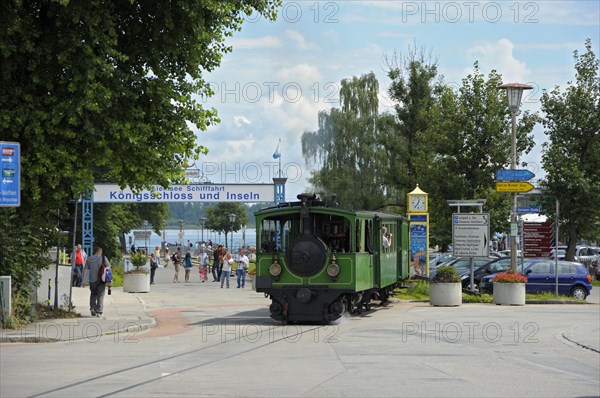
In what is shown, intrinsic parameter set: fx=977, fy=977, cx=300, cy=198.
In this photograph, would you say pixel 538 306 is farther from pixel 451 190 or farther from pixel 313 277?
pixel 451 190

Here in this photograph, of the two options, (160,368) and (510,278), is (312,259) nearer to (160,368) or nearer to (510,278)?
(510,278)

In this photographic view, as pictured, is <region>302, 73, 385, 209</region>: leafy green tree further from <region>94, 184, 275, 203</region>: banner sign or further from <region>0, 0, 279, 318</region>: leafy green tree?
<region>0, 0, 279, 318</region>: leafy green tree

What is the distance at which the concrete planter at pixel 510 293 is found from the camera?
96.6ft


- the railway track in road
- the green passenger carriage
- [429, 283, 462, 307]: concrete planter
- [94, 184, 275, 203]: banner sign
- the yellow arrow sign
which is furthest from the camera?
[94, 184, 275, 203]: banner sign

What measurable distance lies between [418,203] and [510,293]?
636cm

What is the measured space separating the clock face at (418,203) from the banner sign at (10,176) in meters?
20.0

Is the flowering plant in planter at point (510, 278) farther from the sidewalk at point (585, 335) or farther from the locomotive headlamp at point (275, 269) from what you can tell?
the locomotive headlamp at point (275, 269)

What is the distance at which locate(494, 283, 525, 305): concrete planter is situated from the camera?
29.4 m

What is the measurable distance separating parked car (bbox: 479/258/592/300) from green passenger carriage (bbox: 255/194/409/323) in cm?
1147

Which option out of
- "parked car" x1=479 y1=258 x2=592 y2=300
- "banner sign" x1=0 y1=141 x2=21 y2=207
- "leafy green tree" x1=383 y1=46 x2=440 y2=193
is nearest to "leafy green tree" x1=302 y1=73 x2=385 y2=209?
"leafy green tree" x1=383 y1=46 x2=440 y2=193

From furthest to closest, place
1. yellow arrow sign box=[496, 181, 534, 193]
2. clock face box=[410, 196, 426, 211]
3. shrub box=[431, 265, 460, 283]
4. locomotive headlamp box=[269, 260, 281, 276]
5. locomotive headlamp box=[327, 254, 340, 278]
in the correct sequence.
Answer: clock face box=[410, 196, 426, 211] → yellow arrow sign box=[496, 181, 534, 193] → shrub box=[431, 265, 460, 283] → locomotive headlamp box=[269, 260, 281, 276] → locomotive headlamp box=[327, 254, 340, 278]

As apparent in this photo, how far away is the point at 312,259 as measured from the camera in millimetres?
23016

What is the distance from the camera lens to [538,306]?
96.9ft

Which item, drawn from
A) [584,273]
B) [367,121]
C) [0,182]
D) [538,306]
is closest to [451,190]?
[584,273]
